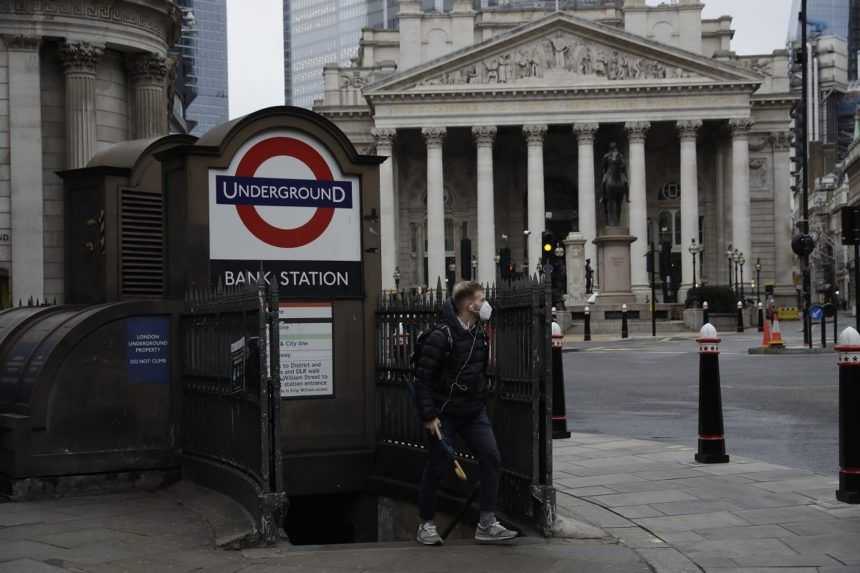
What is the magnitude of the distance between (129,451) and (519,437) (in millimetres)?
3872

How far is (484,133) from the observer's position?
85375mm

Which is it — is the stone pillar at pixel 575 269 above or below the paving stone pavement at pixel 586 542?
above

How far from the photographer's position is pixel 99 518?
384 inches

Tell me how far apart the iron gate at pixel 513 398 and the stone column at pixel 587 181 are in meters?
73.9

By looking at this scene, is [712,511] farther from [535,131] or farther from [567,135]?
[567,135]

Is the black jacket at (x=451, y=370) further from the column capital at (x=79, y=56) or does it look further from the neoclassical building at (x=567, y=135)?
the neoclassical building at (x=567, y=135)

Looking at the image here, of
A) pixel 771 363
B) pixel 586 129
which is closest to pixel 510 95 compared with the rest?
pixel 586 129

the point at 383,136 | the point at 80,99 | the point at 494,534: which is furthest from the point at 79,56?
the point at 383,136

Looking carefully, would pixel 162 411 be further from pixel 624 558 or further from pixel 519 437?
pixel 624 558

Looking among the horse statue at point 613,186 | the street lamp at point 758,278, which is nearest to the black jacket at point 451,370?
the horse statue at point 613,186

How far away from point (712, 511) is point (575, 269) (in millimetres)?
55863

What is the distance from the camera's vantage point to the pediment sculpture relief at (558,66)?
8506cm

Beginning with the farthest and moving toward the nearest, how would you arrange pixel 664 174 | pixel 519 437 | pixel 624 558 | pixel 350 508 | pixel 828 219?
pixel 828 219 < pixel 664 174 < pixel 350 508 < pixel 519 437 < pixel 624 558

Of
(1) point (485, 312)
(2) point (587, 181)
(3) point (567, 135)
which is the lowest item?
(1) point (485, 312)
